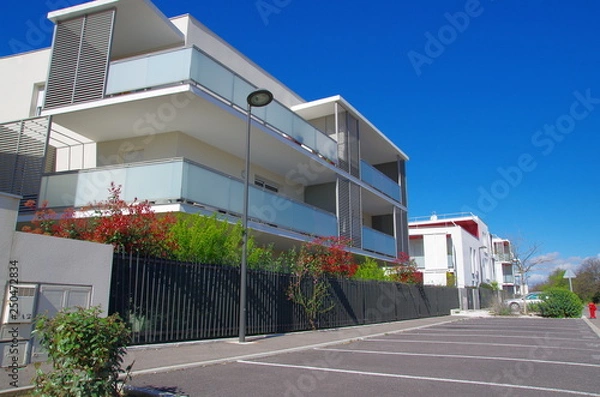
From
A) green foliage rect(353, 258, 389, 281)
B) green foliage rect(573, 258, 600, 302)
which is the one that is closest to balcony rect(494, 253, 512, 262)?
green foliage rect(573, 258, 600, 302)

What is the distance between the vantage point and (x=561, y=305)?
83.1 ft

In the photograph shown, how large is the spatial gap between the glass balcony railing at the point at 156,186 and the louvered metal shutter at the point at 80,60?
8.04 ft

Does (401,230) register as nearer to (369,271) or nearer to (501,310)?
(369,271)

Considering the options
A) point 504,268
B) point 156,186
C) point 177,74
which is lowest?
point 156,186

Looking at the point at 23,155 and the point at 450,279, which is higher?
the point at 23,155

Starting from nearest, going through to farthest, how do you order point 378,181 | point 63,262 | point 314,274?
point 63,262 → point 314,274 → point 378,181

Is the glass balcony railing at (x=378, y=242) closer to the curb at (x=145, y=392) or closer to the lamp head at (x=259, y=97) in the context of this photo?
the lamp head at (x=259, y=97)

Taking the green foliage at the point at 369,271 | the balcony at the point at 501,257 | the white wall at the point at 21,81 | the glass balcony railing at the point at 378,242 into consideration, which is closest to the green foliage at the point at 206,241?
the green foliage at the point at 369,271

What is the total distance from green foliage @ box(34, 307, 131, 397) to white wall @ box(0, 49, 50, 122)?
14.9 meters

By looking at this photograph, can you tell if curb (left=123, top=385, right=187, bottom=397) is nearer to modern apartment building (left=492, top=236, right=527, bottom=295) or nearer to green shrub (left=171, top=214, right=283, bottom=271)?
green shrub (left=171, top=214, right=283, bottom=271)

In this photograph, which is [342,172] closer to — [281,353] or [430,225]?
[281,353]

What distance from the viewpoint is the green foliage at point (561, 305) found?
82.3 ft

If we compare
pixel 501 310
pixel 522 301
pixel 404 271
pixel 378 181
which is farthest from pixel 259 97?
pixel 522 301

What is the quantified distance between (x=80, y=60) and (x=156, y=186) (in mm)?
5194
